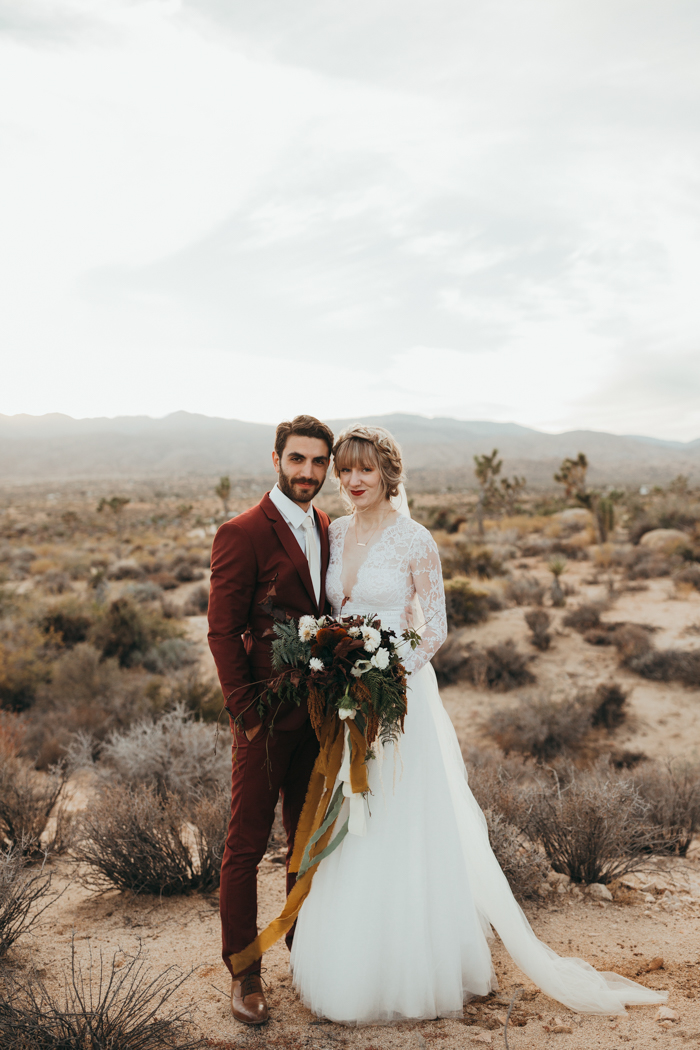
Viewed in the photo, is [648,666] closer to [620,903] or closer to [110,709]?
[620,903]

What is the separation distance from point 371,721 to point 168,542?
21.9m

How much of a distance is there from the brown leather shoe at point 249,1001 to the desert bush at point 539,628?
783 cm

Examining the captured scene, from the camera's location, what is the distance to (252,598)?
9.80 ft

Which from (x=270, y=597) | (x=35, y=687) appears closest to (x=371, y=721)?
(x=270, y=597)

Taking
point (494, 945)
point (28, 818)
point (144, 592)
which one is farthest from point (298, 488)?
point (144, 592)

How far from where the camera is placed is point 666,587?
12.8 m

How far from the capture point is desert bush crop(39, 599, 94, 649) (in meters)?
9.71

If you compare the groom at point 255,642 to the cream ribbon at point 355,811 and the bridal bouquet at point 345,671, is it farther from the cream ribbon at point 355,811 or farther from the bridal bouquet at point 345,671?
the cream ribbon at point 355,811

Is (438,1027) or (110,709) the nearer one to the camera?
(438,1027)

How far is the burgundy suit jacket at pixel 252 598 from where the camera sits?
2.86 metres

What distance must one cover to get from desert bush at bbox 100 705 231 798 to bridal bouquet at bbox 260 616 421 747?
2.68 metres

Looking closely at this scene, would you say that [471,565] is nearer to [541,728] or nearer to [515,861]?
[541,728]

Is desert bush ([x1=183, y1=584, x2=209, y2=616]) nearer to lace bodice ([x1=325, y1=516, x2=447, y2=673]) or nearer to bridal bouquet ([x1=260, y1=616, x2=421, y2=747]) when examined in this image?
lace bodice ([x1=325, y1=516, x2=447, y2=673])

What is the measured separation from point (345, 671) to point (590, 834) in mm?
2573
